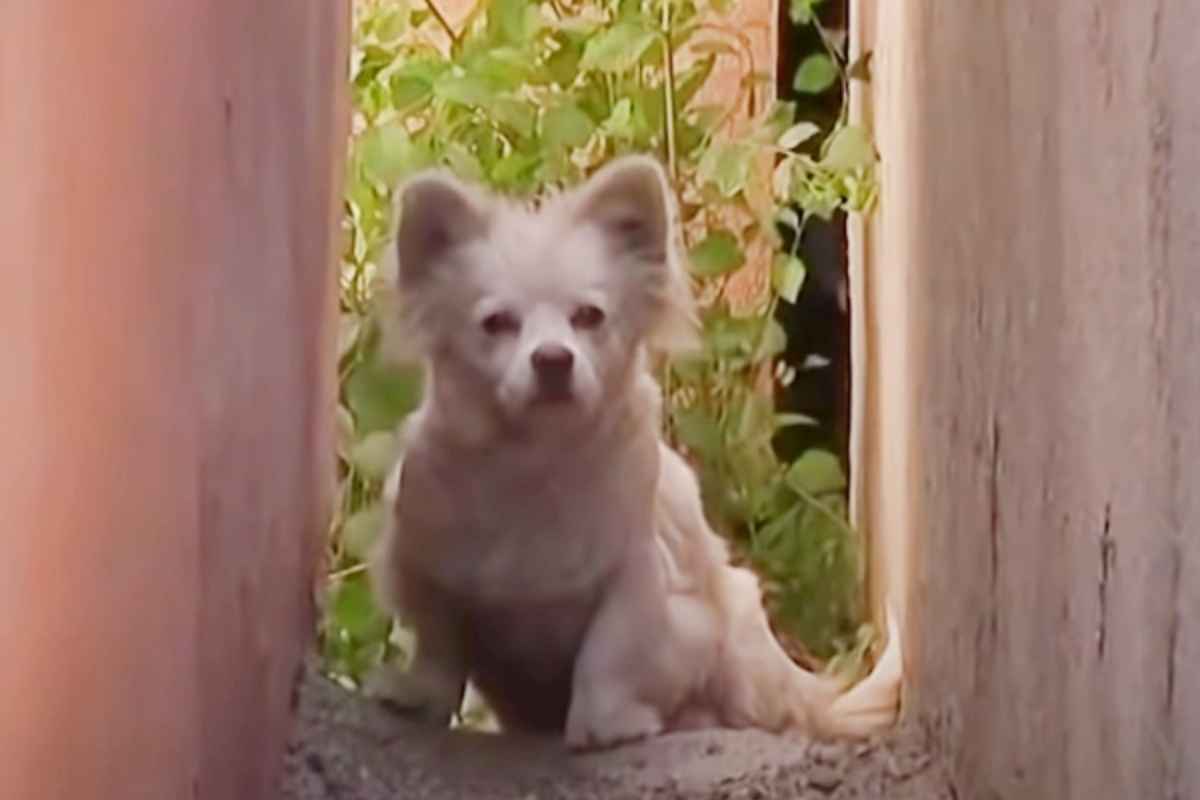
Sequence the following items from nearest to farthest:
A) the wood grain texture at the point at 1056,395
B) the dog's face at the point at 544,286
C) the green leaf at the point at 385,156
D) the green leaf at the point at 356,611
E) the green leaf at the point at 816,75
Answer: the wood grain texture at the point at 1056,395
the dog's face at the point at 544,286
the green leaf at the point at 356,611
the green leaf at the point at 385,156
the green leaf at the point at 816,75

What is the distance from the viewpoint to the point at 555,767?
1555mm

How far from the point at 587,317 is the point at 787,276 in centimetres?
57

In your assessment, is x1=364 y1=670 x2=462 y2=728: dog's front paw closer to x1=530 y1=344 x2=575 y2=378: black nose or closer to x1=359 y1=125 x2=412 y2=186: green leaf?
x1=530 y1=344 x2=575 y2=378: black nose

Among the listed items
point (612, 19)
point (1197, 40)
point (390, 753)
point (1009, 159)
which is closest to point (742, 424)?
point (612, 19)

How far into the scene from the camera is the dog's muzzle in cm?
156

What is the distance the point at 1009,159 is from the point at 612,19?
99cm

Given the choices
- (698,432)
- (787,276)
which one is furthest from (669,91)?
(698,432)

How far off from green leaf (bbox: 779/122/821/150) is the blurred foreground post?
0.83m

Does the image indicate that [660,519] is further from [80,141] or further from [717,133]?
[80,141]

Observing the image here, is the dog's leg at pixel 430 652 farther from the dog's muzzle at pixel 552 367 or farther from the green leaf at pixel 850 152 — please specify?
the green leaf at pixel 850 152

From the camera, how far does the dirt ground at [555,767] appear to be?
1.48m

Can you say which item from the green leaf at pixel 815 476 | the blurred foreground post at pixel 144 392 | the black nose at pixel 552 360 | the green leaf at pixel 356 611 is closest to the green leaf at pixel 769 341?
the green leaf at pixel 815 476

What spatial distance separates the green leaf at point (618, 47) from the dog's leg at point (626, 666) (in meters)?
0.63

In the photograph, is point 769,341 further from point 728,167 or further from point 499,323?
point 499,323
